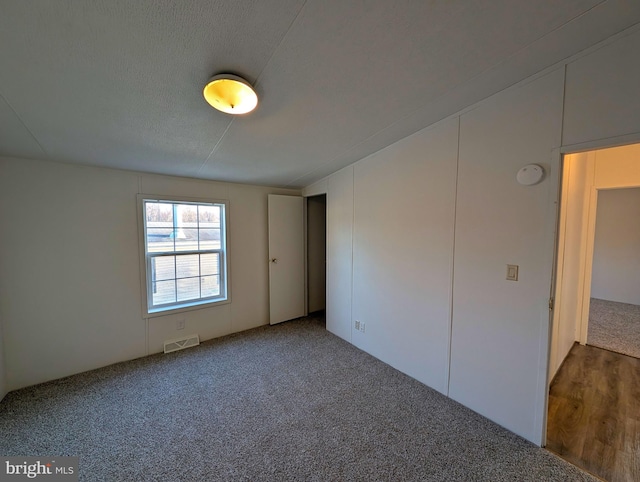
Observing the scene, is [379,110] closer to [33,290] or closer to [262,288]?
[262,288]

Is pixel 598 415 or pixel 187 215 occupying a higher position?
pixel 187 215

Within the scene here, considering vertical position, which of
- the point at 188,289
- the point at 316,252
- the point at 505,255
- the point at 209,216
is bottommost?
the point at 188,289

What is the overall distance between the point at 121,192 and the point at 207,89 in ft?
6.58

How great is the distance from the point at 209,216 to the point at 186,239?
42 centimetres

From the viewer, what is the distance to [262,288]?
3760mm

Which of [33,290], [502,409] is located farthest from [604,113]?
[33,290]

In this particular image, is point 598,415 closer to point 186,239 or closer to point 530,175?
point 530,175

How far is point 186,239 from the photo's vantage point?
3139 mm

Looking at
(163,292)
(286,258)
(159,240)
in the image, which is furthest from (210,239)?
(286,258)

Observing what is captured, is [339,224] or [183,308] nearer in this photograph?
[183,308]

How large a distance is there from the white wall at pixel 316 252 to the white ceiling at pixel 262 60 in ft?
7.28

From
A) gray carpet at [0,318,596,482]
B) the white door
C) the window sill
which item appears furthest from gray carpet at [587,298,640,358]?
the window sill

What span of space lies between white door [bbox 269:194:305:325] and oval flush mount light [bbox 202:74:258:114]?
215cm

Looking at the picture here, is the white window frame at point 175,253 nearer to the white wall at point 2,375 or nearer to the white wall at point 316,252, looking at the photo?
the white wall at point 2,375
